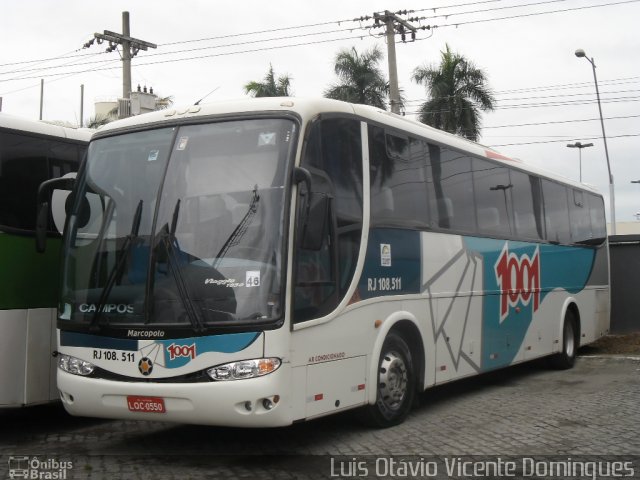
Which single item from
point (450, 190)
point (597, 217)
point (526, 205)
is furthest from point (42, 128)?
point (597, 217)

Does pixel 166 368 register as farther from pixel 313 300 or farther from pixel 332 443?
pixel 332 443

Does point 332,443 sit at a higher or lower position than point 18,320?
lower

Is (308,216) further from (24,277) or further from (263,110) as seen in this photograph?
(24,277)

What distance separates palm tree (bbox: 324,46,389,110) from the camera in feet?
125

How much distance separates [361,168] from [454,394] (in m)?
4.53

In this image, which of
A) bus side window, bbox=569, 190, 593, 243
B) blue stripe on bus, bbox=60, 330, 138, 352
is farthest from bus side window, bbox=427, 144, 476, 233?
bus side window, bbox=569, 190, 593, 243

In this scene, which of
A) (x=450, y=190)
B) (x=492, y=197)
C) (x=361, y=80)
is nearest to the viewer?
(x=450, y=190)

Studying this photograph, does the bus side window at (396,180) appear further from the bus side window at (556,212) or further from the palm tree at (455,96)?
the palm tree at (455,96)

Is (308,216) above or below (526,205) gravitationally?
below

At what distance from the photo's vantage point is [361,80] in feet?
125

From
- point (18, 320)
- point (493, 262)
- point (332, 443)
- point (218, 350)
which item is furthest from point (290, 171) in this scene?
point (493, 262)

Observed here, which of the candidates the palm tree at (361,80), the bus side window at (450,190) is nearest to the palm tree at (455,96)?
the palm tree at (361,80)

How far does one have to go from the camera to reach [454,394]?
11.5m

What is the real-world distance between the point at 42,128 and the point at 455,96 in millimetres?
33269
